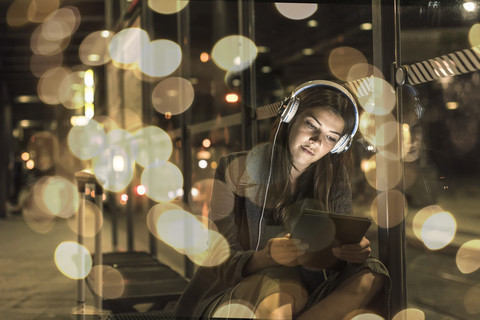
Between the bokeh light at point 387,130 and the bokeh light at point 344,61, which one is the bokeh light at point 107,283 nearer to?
the bokeh light at point 344,61

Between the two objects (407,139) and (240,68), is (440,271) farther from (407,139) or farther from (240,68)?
(407,139)

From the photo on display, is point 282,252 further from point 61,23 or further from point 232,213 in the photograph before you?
point 61,23

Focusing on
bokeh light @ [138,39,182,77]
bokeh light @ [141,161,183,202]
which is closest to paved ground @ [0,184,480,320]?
bokeh light @ [141,161,183,202]

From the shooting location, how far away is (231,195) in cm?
217

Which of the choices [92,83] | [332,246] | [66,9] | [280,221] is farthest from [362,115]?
[66,9]

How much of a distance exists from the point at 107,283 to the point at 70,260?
2831mm

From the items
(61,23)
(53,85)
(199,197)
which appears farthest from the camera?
(53,85)

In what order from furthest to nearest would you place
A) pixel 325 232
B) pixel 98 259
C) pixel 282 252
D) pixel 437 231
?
pixel 437 231, pixel 98 259, pixel 282 252, pixel 325 232

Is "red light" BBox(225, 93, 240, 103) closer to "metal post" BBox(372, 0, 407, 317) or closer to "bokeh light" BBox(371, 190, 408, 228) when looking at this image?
"metal post" BBox(372, 0, 407, 317)

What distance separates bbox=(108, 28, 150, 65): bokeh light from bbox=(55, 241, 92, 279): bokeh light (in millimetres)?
2228

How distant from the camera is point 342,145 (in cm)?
214

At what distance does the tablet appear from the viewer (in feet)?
5.55

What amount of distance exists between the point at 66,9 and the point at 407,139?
30.3ft

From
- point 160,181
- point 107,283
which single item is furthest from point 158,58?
point 107,283
